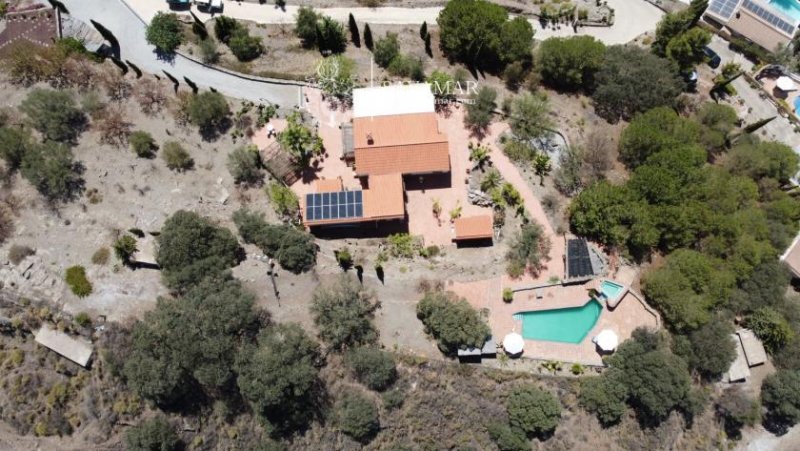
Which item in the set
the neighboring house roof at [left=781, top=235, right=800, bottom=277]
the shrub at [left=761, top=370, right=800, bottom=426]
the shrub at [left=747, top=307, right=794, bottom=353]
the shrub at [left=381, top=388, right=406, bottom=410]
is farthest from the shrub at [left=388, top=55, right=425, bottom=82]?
the shrub at [left=761, top=370, right=800, bottom=426]

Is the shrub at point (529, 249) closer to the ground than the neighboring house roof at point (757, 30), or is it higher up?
closer to the ground

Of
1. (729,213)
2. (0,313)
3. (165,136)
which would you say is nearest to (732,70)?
(729,213)

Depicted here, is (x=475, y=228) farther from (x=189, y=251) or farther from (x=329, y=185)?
(x=189, y=251)

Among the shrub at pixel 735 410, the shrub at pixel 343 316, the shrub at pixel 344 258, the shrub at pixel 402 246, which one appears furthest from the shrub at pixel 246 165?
the shrub at pixel 735 410

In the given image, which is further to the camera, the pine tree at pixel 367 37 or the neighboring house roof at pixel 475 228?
the pine tree at pixel 367 37

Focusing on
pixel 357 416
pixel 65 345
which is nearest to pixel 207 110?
pixel 65 345

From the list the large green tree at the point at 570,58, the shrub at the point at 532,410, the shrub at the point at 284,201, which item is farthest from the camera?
the large green tree at the point at 570,58

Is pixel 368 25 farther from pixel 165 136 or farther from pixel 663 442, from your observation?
pixel 663 442

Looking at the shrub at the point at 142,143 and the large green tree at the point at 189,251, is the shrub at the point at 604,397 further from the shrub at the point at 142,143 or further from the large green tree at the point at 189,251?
the shrub at the point at 142,143
